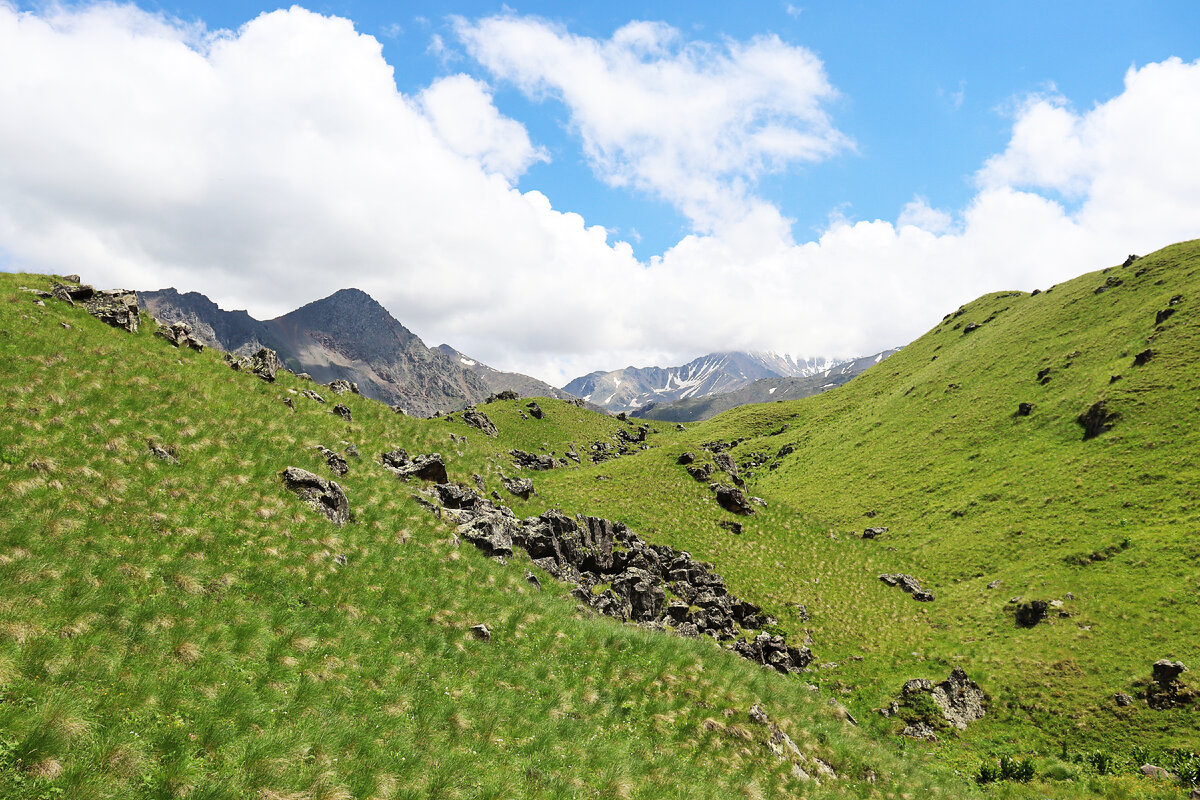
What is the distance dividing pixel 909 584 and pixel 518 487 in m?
42.1

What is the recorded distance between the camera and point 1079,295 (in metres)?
109

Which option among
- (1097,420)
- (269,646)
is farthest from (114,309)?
(1097,420)

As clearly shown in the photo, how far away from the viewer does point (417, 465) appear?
31.5 m

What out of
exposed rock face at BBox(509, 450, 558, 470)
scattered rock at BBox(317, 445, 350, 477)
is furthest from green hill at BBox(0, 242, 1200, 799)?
exposed rock face at BBox(509, 450, 558, 470)

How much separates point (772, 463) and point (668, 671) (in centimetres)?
10343

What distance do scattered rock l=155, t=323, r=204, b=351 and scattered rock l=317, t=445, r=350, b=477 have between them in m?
11.8

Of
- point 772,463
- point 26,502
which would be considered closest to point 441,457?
point 26,502

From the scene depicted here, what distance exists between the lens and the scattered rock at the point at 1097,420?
64.3 meters

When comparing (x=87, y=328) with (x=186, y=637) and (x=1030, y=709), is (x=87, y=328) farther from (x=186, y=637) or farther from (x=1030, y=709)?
(x=1030, y=709)

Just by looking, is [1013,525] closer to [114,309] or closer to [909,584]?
[909,584]

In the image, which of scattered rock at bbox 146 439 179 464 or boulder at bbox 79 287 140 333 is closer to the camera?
scattered rock at bbox 146 439 179 464

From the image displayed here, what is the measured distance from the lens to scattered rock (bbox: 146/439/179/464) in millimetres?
18812

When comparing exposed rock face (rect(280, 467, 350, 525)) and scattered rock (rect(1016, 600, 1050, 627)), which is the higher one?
exposed rock face (rect(280, 467, 350, 525))

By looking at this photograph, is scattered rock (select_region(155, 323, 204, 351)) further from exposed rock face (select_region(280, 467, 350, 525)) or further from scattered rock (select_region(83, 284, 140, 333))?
exposed rock face (select_region(280, 467, 350, 525))
